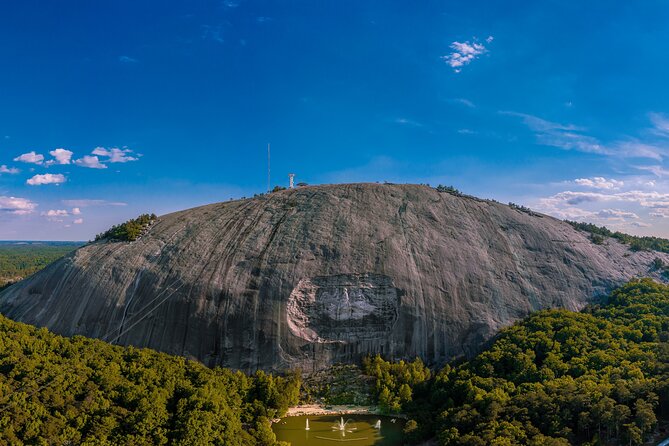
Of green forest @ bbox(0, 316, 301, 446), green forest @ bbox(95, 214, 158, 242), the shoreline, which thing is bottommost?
the shoreline

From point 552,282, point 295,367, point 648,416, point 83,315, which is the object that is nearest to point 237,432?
point 295,367

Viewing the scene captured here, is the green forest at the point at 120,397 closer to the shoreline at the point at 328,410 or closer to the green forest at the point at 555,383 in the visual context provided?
the shoreline at the point at 328,410

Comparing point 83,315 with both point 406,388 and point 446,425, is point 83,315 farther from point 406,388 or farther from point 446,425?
point 446,425

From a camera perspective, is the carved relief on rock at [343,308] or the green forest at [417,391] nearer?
the green forest at [417,391]

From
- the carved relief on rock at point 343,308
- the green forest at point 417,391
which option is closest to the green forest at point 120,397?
the green forest at point 417,391

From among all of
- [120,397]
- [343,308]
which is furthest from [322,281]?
[120,397]

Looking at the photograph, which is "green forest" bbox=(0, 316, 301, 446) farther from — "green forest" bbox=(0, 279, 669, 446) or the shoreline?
the shoreline

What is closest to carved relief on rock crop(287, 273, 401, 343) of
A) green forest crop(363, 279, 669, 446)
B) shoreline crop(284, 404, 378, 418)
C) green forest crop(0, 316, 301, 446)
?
green forest crop(363, 279, 669, 446)
